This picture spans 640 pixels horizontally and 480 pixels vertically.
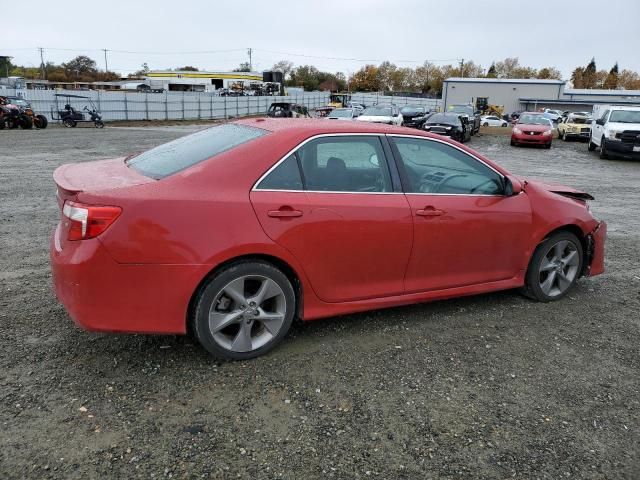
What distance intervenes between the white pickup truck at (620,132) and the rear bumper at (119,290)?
19.0m

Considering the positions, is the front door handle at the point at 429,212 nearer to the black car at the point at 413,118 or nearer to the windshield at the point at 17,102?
the black car at the point at 413,118

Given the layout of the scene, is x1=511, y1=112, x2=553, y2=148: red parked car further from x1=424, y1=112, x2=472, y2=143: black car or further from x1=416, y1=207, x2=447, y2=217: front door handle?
x1=416, y1=207, x2=447, y2=217: front door handle

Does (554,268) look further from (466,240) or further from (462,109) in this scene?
(462,109)

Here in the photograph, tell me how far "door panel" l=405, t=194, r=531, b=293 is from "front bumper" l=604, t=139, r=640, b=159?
16431 millimetres

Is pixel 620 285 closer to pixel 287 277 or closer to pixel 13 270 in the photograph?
pixel 287 277

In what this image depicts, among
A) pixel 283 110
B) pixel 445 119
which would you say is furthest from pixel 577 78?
pixel 445 119

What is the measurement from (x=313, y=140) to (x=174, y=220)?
3.78 feet

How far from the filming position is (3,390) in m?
3.16

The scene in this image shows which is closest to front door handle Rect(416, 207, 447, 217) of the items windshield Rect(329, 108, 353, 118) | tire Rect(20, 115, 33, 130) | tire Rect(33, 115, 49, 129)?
windshield Rect(329, 108, 353, 118)

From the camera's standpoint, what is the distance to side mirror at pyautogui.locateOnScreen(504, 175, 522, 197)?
4.43 meters

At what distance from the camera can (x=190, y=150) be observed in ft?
12.8

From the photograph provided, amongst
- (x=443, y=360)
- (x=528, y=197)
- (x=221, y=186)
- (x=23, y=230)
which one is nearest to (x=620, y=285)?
(x=528, y=197)

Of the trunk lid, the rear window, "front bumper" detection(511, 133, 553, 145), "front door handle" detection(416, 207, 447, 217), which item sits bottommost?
"front bumper" detection(511, 133, 553, 145)

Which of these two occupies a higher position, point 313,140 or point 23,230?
point 313,140
